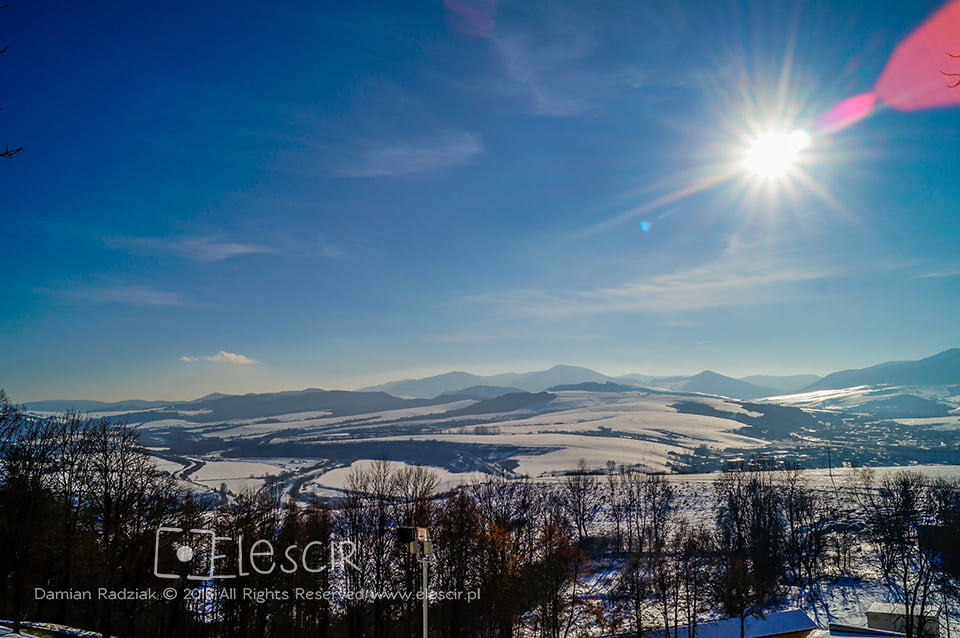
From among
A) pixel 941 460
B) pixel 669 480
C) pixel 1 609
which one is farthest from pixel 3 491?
pixel 941 460

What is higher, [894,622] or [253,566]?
[253,566]

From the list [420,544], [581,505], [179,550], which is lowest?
[581,505]

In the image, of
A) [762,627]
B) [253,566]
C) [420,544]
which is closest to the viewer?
[420,544]

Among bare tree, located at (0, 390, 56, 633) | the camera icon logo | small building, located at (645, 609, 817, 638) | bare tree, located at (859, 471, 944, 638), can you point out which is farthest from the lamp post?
bare tree, located at (859, 471, 944, 638)

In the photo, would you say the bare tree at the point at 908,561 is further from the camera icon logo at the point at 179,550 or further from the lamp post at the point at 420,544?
the camera icon logo at the point at 179,550

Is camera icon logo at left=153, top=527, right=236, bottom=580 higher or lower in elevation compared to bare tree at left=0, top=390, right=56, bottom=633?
lower

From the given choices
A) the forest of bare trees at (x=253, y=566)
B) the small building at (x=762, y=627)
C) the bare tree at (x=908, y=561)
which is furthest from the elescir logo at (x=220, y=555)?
the bare tree at (x=908, y=561)

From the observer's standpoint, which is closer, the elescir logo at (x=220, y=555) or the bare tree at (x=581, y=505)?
the elescir logo at (x=220, y=555)

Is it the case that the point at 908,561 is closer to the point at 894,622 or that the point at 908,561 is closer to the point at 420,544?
the point at 894,622

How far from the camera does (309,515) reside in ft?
148

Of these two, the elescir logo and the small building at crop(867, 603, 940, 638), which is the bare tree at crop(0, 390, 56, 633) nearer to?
the elescir logo

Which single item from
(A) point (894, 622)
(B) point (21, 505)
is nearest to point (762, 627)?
(A) point (894, 622)

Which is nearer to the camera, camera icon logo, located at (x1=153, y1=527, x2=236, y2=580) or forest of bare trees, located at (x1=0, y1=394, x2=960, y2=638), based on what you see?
camera icon logo, located at (x1=153, y1=527, x2=236, y2=580)

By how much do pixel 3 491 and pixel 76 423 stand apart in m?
8.32
